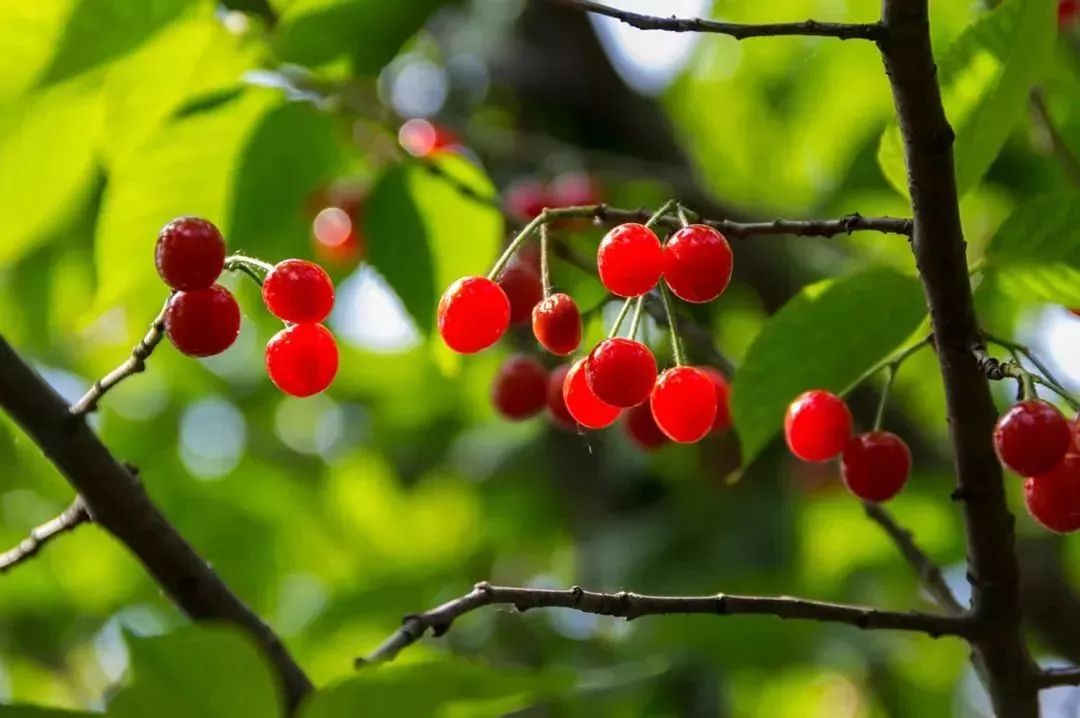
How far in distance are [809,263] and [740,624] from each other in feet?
3.43

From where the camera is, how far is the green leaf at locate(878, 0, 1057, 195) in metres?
A: 1.10

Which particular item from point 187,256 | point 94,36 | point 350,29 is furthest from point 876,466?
point 94,36

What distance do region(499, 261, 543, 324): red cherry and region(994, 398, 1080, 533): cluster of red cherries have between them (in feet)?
1.98

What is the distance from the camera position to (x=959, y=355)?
3.37 feet

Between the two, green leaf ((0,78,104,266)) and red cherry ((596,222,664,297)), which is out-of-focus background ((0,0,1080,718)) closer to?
Answer: green leaf ((0,78,104,266))

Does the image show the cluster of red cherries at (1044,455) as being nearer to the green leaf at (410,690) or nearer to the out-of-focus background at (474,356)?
the out-of-focus background at (474,356)

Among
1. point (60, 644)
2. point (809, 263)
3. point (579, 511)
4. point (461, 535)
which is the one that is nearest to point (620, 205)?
point (809, 263)

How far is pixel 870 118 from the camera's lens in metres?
2.81

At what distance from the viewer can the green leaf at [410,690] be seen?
0.81 metres

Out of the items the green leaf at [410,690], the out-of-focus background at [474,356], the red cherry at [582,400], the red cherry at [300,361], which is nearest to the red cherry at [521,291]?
the out-of-focus background at [474,356]

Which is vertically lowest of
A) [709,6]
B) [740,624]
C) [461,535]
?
[740,624]

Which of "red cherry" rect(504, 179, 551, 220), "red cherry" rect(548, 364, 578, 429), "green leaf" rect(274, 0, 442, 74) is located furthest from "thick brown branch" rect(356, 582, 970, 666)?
"red cherry" rect(504, 179, 551, 220)

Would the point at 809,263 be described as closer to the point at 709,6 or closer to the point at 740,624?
the point at 709,6

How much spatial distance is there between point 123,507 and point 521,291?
533 mm
